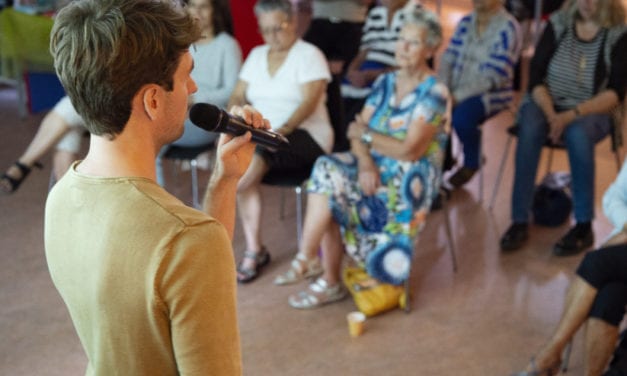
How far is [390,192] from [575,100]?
47.1 inches

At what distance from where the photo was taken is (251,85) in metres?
3.45

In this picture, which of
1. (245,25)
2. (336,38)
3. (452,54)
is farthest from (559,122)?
(245,25)

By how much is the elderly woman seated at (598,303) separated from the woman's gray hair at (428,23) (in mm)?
1069

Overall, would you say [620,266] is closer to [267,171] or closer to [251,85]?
[267,171]

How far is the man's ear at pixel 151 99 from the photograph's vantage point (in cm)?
100

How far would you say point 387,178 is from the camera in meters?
3.01

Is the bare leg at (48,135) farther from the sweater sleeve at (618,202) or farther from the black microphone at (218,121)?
the black microphone at (218,121)

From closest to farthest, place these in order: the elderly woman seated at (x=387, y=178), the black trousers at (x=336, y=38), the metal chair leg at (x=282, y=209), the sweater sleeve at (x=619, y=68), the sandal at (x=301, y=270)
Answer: the elderly woman seated at (x=387, y=178), the sandal at (x=301, y=270), the sweater sleeve at (x=619, y=68), the metal chair leg at (x=282, y=209), the black trousers at (x=336, y=38)

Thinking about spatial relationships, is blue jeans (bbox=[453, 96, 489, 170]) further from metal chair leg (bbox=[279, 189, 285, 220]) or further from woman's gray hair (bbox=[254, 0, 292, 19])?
woman's gray hair (bbox=[254, 0, 292, 19])

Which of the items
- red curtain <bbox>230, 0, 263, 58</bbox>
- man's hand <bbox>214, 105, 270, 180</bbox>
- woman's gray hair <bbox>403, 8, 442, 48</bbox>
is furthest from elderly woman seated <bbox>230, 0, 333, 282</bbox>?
red curtain <bbox>230, 0, 263, 58</bbox>

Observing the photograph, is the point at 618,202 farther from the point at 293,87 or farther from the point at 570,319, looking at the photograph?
the point at 293,87

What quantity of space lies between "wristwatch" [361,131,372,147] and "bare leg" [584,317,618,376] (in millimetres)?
1094

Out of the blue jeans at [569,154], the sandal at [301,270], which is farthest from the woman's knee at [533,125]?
the sandal at [301,270]

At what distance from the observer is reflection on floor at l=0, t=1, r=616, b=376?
267 centimetres
